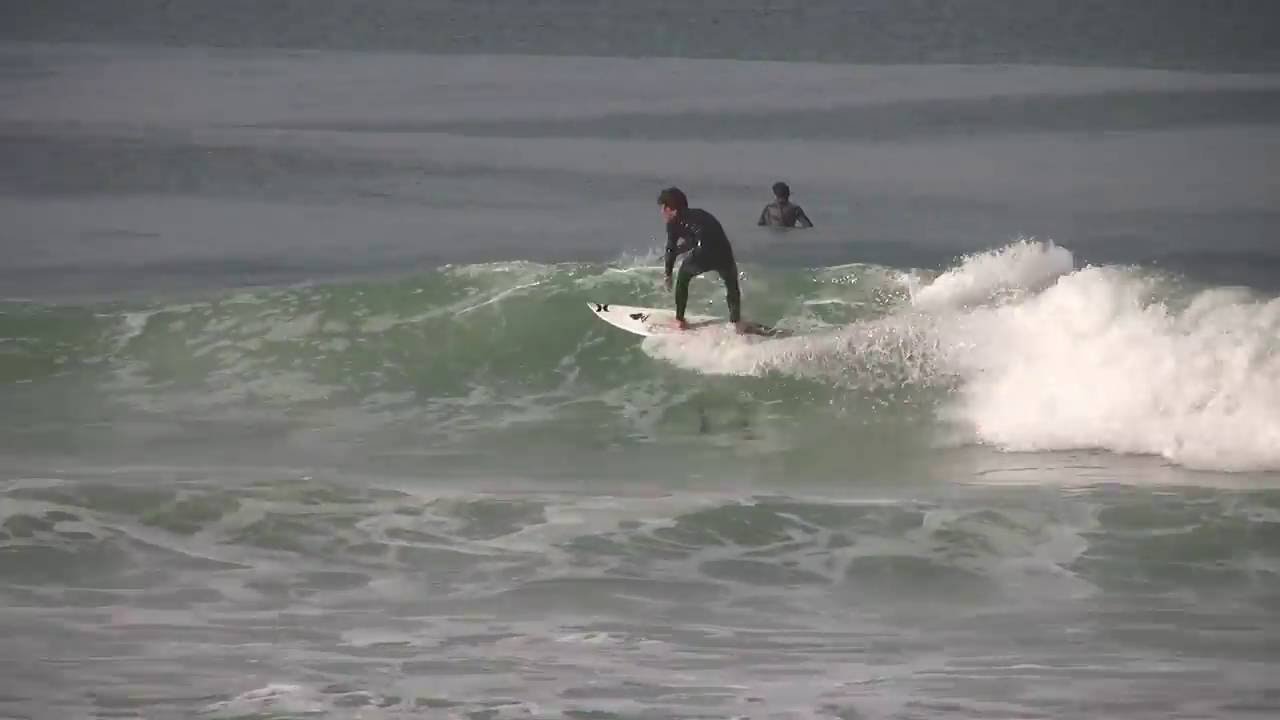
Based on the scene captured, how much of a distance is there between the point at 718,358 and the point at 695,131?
2302cm

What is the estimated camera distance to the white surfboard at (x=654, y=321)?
17.6 m

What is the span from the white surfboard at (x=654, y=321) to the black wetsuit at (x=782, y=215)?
7.02m

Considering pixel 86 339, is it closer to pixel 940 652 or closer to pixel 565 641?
pixel 565 641

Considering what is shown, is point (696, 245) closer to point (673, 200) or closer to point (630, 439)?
point (673, 200)

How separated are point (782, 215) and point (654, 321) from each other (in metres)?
8.09

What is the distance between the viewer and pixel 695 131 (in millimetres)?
40000

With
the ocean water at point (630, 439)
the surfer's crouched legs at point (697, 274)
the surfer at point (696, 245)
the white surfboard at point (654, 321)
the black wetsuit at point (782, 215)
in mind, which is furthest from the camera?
the black wetsuit at point (782, 215)

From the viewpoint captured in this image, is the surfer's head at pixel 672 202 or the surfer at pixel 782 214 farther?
the surfer at pixel 782 214

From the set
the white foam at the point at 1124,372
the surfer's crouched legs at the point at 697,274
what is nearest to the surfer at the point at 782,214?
the white foam at the point at 1124,372

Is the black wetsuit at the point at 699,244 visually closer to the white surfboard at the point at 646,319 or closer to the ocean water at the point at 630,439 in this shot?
the white surfboard at the point at 646,319

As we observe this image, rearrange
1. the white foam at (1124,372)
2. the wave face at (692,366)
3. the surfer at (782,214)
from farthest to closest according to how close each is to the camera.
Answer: the surfer at (782,214)
the wave face at (692,366)
the white foam at (1124,372)

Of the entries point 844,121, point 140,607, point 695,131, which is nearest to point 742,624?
point 140,607

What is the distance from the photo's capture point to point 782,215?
25.5 metres

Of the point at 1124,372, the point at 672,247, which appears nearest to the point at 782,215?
the point at 672,247
